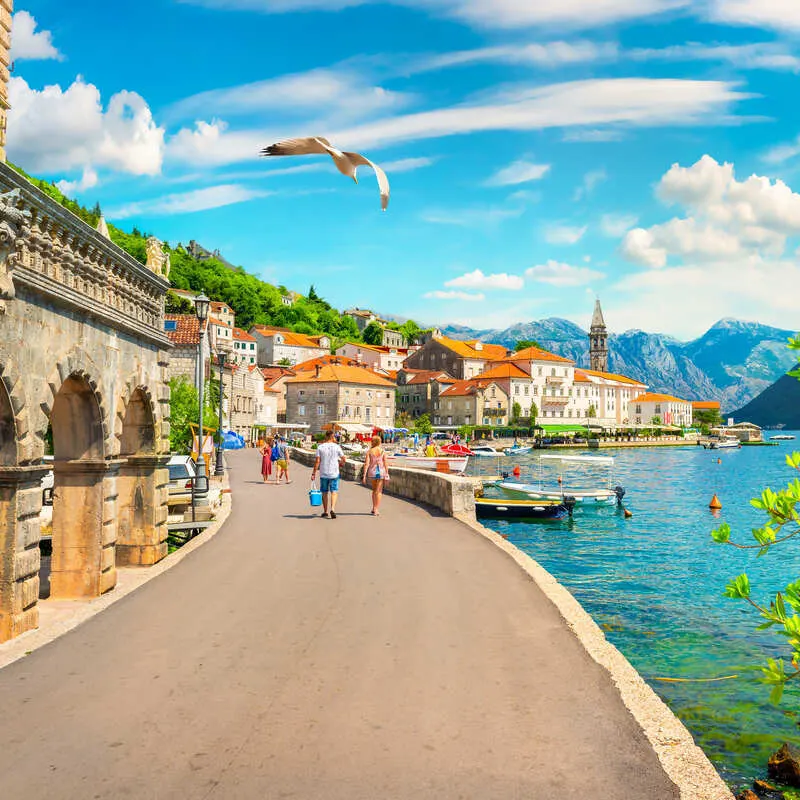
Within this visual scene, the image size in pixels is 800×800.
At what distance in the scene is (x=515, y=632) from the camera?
816 cm

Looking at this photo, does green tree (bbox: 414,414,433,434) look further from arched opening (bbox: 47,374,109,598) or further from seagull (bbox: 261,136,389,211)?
seagull (bbox: 261,136,389,211)

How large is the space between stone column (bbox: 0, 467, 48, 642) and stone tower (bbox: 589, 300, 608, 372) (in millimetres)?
187699

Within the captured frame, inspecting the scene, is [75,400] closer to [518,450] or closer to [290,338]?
[518,450]

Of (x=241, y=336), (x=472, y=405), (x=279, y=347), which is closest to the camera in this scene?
(x=472, y=405)

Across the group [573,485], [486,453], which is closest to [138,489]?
[573,485]

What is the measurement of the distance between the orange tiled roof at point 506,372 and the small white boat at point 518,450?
55.7ft

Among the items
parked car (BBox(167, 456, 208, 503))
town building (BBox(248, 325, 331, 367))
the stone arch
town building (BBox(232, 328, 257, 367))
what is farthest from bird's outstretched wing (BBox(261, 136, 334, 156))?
town building (BBox(248, 325, 331, 367))

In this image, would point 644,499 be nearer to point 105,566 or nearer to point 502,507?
point 502,507

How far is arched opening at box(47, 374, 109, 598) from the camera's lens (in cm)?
1062

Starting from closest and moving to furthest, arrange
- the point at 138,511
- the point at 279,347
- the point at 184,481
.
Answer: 1. the point at 138,511
2. the point at 184,481
3. the point at 279,347

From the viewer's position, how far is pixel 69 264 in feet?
30.7

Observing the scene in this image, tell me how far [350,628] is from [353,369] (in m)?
102

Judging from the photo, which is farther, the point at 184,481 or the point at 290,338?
the point at 290,338

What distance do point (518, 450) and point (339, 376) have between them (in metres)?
29.4
